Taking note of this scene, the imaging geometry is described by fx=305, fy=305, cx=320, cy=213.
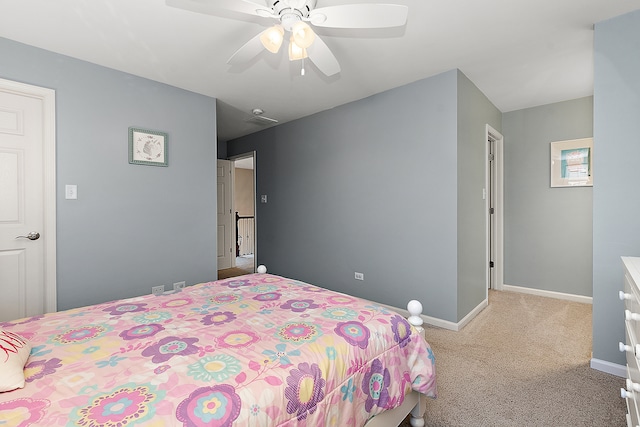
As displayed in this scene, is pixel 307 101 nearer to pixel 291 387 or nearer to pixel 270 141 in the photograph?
pixel 270 141

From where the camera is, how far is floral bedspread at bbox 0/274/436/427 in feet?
2.74

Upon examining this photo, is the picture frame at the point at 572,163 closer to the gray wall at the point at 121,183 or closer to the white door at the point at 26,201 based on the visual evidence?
the gray wall at the point at 121,183

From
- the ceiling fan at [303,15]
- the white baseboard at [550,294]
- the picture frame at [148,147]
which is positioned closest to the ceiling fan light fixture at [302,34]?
the ceiling fan at [303,15]

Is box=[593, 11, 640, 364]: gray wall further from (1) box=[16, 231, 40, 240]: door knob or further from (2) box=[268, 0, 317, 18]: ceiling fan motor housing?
(1) box=[16, 231, 40, 240]: door knob

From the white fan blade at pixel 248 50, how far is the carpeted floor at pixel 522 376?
2399 mm

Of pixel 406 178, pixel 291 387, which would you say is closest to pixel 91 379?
pixel 291 387

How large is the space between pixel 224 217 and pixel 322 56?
4237 mm

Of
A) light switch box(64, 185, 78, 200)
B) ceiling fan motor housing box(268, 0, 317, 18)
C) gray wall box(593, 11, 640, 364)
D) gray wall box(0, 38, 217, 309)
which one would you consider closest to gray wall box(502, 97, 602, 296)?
gray wall box(593, 11, 640, 364)

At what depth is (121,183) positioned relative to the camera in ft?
9.33

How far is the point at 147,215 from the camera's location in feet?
9.87

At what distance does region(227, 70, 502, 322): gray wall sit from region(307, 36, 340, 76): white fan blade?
4.21 ft

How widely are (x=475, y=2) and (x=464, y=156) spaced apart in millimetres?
1383

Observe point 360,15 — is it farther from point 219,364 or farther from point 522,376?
point 522,376

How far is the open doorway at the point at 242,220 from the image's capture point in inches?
227
